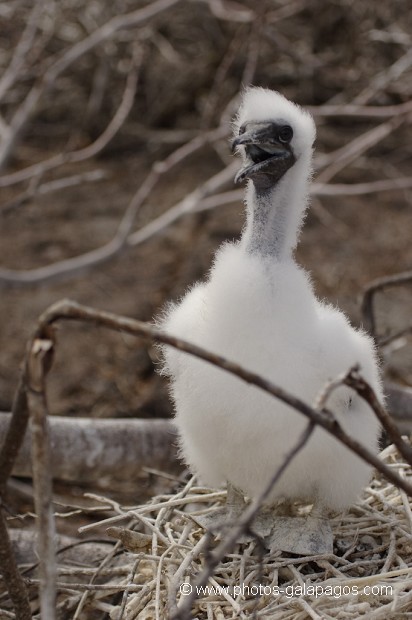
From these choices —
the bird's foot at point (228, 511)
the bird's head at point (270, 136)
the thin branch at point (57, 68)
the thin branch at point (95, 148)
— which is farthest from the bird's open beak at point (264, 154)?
the thin branch at point (57, 68)

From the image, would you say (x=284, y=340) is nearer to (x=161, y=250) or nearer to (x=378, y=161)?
(x=161, y=250)

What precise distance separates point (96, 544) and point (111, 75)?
6131mm

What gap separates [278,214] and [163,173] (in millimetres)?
3943

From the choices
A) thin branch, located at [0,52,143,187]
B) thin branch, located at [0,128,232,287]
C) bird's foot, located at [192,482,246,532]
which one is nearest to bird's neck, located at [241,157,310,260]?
bird's foot, located at [192,482,246,532]

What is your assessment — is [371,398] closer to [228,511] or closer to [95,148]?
[228,511]

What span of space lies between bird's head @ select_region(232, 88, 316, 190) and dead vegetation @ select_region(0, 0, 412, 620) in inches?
42.3

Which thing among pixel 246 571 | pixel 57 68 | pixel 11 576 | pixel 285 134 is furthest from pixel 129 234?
pixel 11 576

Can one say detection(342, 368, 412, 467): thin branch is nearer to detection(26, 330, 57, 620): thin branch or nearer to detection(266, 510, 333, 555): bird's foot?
detection(26, 330, 57, 620): thin branch

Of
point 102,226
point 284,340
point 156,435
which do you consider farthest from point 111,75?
point 284,340

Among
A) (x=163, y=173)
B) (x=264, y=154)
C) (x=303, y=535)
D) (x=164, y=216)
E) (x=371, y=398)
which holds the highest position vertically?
(x=163, y=173)

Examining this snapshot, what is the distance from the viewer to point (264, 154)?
10.8ft

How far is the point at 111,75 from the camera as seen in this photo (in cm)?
940

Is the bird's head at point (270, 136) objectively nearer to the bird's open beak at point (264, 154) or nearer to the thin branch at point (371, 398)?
the bird's open beak at point (264, 154)

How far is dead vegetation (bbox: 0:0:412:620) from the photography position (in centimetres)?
327
